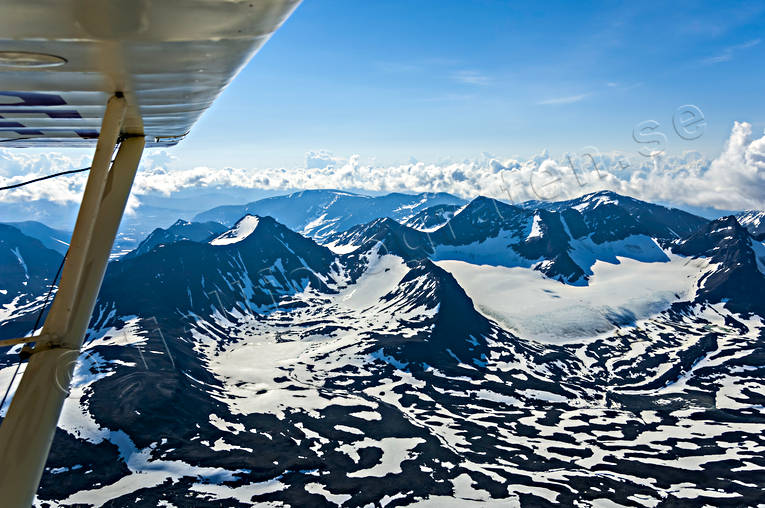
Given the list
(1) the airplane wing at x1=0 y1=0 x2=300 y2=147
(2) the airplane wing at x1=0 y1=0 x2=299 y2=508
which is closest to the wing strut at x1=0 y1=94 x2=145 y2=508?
(2) the airplane wing at x1=0 y1=0 x2=299 y2=508

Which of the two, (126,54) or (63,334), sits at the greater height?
(126,54)

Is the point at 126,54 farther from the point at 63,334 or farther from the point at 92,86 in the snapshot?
the point at 63,334

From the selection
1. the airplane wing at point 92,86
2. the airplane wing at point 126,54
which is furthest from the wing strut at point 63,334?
the airplane wing at point 126,54

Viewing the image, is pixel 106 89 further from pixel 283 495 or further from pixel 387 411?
pixel 387 411

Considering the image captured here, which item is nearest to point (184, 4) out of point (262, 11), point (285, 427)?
point (262, 11)

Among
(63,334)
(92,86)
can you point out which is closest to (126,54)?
(92,86)

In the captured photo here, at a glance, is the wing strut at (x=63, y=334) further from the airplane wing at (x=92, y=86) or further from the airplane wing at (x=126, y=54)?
the airplane wing at (x=126, y=54)
